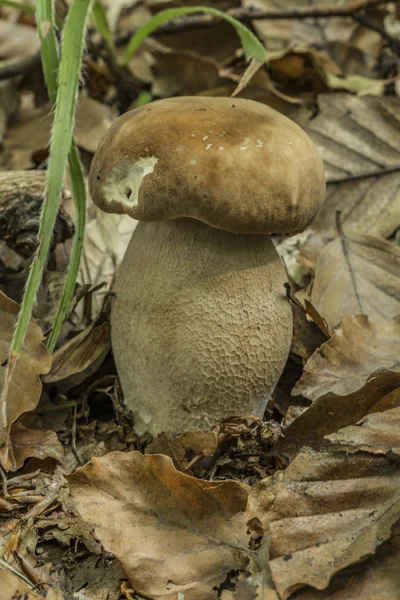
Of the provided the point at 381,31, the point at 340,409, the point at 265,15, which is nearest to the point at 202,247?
the point at 340,409

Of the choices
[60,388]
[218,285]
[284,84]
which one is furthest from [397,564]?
[284,84]

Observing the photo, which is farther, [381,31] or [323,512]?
[381,31]

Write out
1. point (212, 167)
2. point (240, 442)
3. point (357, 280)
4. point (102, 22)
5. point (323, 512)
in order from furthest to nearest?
1. point (102, 22)
2. point (357, 280)
3. point (240, 442)
4. point (212, 167)
5. point (323, 512)

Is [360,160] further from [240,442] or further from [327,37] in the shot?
[327,37]

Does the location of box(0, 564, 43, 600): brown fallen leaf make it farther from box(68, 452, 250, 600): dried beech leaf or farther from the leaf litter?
box(68, 452, 250, 600): dried beech leaf

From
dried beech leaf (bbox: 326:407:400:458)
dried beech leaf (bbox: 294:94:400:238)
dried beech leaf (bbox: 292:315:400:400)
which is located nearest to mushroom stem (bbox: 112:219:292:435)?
dried beech leaf (bbox: 292:315:400:400)

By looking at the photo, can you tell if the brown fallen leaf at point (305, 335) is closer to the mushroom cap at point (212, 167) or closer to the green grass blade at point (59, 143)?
the mushroom cap at point (212, 167)

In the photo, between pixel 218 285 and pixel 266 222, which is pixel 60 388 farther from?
pixel 266 222
